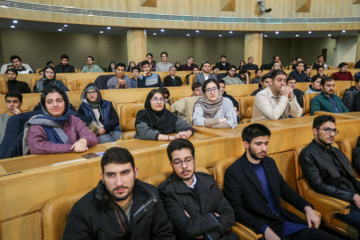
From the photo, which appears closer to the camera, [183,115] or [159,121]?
[159,121]

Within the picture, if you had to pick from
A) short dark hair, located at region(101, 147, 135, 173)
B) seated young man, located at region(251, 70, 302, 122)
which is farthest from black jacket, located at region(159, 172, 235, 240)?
seated young man, located at region(251, 70, 302, 122)

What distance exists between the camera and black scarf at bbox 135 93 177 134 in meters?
2.58

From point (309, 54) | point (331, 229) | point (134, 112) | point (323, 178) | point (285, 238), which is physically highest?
point (309, 54)

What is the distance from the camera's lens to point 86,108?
357 cm

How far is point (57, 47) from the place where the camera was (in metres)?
13.6

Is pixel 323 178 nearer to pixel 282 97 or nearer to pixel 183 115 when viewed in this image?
pixel 282 97

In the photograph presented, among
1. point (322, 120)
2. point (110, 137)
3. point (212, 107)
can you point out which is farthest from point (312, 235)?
point (110, 137)

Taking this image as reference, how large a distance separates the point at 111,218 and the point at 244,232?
86cm

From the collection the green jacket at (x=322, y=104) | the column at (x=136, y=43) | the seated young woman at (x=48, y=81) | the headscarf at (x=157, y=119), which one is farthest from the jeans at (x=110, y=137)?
the column at (x=136, y=43)

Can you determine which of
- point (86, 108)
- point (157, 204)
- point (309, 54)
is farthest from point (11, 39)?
point (309, 54)

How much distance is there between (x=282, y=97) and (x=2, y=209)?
276cm

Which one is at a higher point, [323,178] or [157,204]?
[157,204]

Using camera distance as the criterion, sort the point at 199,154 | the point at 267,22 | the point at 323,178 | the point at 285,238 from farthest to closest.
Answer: the point at 267,22 < the point at 323,178 < the point at 199,154 < the point at 285,238

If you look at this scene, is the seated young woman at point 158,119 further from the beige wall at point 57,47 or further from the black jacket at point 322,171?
the beige wall at point 57,47
